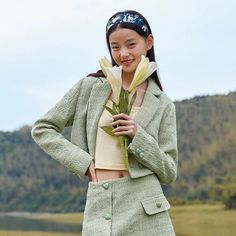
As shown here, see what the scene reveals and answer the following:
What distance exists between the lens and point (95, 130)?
2.71 metres

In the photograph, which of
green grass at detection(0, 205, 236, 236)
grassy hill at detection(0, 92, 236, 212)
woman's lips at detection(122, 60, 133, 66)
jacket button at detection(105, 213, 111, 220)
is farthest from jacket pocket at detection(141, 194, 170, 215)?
grassy hill at detection(0, 92, 236, 212)

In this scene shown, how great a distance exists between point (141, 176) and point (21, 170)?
4695 centimetres

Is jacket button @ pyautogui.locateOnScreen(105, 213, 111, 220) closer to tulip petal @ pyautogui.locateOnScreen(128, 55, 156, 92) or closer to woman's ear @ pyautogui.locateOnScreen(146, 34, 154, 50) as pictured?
tulip petal @ pyautogui.locateOnScreen(128, 55, 156, 92)

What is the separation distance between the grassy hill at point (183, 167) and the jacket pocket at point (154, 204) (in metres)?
37.5

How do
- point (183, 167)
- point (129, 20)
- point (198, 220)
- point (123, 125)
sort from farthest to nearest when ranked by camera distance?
point (183, 167) → point (198, 220) → point (129, 20) → point (123, 125)

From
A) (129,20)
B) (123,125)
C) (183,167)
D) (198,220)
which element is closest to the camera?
(123,125)

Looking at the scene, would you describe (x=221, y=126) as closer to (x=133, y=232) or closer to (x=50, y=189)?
(x=50, y=189)

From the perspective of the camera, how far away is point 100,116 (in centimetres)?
274

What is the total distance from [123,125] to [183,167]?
4035 centimetres

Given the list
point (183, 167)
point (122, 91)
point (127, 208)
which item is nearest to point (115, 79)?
point (122, 91)

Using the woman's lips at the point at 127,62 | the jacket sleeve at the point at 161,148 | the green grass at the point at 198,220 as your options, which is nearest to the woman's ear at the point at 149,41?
the woman's lips at the point at 127,62

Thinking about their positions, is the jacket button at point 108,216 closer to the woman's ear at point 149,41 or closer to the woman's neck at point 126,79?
the woman's neck at point 126,79

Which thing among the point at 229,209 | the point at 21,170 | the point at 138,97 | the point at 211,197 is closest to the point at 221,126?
the point at 211,197

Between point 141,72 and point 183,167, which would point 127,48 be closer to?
point 141,72
